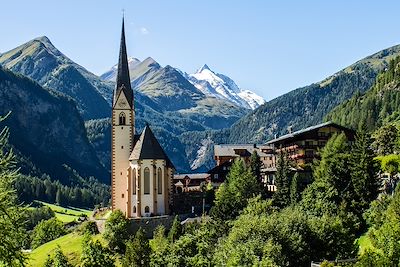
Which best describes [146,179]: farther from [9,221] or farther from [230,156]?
[9,221]

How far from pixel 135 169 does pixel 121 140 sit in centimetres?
647

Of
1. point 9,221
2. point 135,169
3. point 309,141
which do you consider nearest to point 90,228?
point 135,169

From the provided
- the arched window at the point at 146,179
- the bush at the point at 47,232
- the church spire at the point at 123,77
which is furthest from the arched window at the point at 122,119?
the bush at the point at 47,232

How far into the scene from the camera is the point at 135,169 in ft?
313

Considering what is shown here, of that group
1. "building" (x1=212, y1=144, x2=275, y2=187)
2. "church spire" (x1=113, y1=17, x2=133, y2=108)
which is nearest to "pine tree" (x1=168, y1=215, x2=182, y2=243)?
"church spire" (x1=113, y1=17, x2=133, y2=108)

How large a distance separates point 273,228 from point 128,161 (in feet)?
140

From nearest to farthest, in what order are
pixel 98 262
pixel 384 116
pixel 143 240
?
pixel 98 262, pixel 143 240, pixel 384 116

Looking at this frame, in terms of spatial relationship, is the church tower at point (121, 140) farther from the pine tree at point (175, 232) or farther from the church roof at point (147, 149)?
the pine tree at point (175, 232)

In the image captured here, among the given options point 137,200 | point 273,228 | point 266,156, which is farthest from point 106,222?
point 266,156

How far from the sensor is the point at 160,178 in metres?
95.7

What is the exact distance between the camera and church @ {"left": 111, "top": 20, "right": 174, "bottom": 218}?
3728 inches

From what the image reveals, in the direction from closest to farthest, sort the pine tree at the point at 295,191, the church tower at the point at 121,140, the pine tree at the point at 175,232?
the pine tree at the point at 175,232 → the pine tree at the point at 295,191 → the church tower at the point at 121,140

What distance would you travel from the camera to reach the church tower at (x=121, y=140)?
98000 millimetres

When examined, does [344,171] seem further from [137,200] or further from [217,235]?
→ [137,200]
